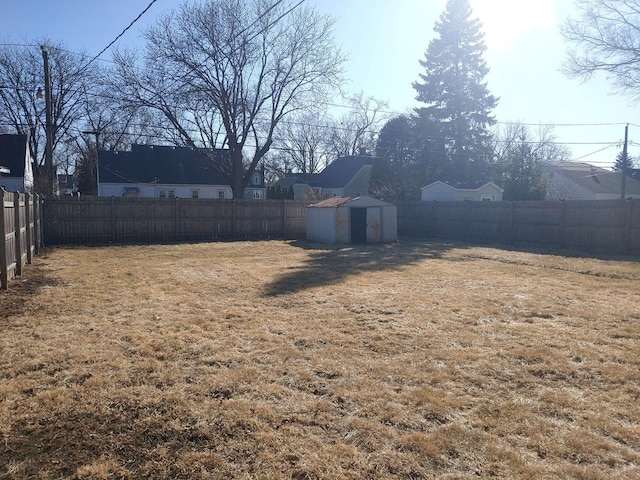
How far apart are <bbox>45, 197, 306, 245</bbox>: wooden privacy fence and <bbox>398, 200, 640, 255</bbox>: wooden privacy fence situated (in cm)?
617

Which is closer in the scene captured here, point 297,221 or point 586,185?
point 297,221

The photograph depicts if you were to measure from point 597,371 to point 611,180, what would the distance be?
140 ft

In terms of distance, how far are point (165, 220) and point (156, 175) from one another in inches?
640

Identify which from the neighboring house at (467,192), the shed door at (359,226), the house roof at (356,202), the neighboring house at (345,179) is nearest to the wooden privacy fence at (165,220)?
the house roof at (356,202)

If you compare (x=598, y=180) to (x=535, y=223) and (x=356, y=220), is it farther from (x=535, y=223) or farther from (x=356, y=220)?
(x=356, y=220)

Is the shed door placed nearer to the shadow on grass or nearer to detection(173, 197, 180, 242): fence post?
the shadow on grass

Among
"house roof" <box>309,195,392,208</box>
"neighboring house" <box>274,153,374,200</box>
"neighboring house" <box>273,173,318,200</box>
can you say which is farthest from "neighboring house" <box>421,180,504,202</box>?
"neighboring house" <box>273,173,318,200</box>

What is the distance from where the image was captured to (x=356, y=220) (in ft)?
62.3

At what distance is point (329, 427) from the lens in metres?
3.18

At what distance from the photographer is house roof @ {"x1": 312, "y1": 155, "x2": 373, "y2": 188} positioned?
39500 mm

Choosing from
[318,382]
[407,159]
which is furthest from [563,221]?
[407,159]

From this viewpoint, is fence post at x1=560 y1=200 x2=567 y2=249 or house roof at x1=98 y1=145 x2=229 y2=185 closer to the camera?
fence post at x1=560 y1=200 x2=567 y2=249

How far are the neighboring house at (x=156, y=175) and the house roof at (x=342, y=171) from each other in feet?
29.8

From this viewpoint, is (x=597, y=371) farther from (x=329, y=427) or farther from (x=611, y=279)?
(x=611, y=279)
